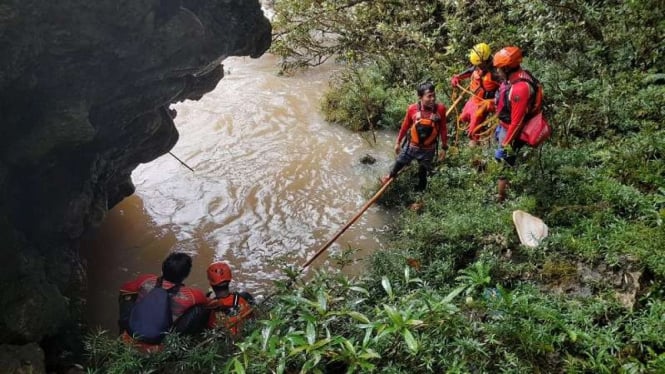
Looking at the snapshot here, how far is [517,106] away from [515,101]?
0.24ft

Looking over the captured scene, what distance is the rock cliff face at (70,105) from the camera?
4.44 metres

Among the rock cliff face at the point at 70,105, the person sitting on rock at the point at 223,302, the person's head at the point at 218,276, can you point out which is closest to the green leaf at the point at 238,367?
the person sitting on rock at the point at 223,302

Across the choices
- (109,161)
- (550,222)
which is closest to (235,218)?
(109,161)

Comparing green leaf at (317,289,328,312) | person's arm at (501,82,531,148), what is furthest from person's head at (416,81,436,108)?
green leaf at (317,289,328,312)

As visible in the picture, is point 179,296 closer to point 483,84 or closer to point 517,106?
point 517,106

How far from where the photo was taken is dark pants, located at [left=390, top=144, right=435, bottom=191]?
7902 mm

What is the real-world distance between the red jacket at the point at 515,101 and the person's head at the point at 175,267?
4.50 metres

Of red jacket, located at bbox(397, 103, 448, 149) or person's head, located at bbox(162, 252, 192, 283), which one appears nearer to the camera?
person's head, located at bbox(162, 252, 192, 283)

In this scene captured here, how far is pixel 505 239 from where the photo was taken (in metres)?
6.12

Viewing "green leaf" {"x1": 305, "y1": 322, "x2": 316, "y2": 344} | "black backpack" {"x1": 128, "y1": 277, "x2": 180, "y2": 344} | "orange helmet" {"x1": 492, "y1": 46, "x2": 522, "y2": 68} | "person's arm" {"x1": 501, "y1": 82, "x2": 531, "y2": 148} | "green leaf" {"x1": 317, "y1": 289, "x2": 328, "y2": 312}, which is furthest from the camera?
"orange helmet" {"x1": 492, "y1": 46, "x2": 522, "y2": 68}

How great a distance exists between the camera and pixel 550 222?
6.23 metres

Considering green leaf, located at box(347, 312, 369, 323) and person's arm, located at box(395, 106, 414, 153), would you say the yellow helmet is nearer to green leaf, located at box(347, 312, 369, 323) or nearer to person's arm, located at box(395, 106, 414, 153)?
person's arm, located at box(395, 106, 414, 153)

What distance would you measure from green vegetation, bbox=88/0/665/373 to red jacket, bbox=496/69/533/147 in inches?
29.5

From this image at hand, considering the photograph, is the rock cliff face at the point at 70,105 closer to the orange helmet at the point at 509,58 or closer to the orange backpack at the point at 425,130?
the orange backpack at the point at 425,130
